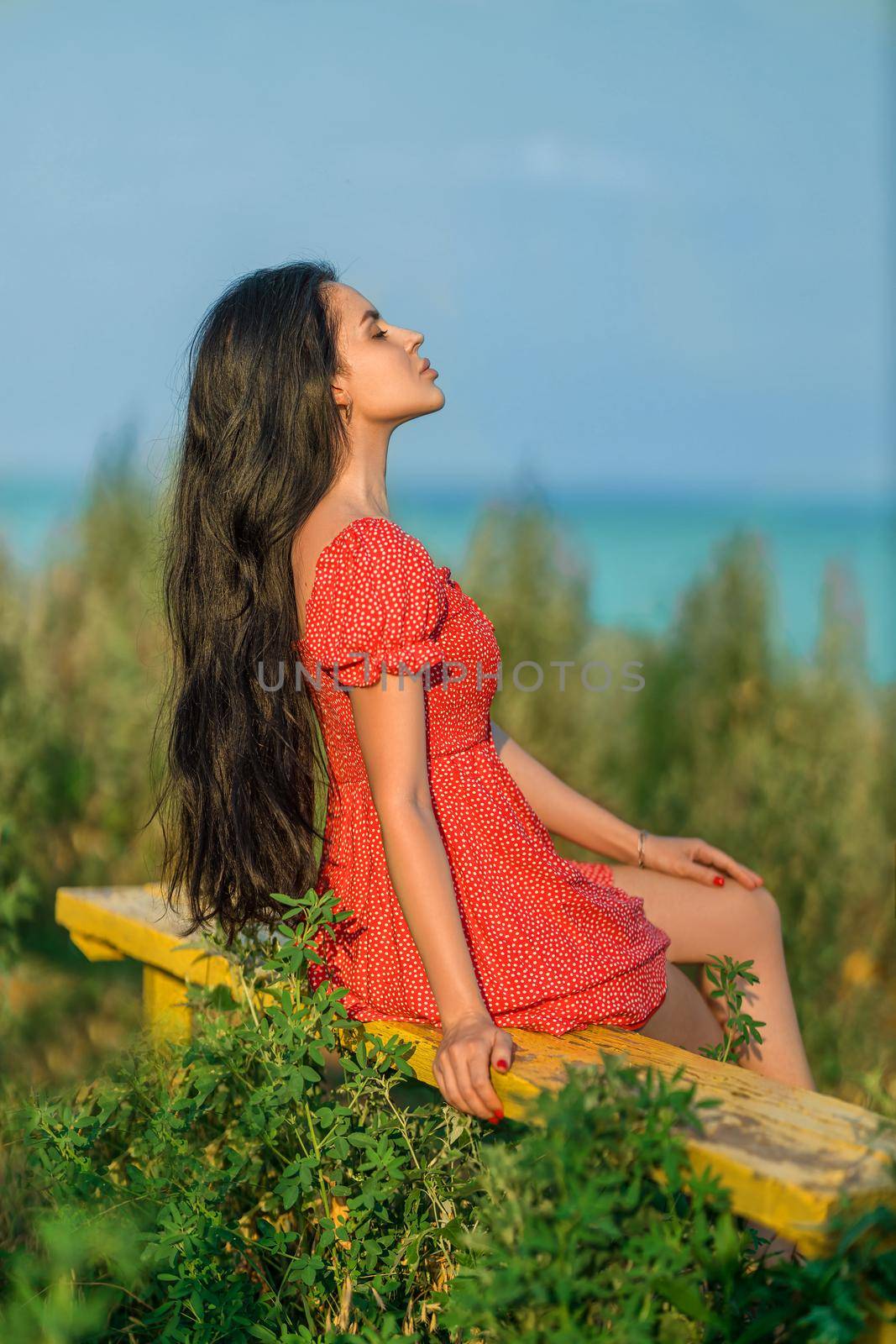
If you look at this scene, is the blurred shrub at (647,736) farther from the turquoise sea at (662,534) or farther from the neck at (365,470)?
the neck at (365,470)

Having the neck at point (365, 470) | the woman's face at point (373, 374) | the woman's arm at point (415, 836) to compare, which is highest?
the woman's face at point (373, 374)

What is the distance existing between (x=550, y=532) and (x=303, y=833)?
114 inches

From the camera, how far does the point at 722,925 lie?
2.74 m

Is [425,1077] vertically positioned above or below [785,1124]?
below

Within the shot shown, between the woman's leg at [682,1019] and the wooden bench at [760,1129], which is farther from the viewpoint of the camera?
the woman's leg at [682,1019]

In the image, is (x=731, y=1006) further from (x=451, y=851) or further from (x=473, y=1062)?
(x=473, y=1062)

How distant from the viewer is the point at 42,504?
45031 mm

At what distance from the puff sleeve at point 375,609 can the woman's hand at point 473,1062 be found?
563 mm

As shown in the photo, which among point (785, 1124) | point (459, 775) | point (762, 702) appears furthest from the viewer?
point (762, 702)

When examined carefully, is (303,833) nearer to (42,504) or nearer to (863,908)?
(863,908)

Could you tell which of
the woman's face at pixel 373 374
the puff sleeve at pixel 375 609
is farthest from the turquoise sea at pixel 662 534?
the puff sleeve at pixel 375 609

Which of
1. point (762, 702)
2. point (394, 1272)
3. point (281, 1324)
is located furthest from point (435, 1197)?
point (762, 702)

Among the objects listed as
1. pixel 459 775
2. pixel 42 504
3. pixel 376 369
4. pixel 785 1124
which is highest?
pixel 376 369

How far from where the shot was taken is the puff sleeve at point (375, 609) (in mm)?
2164
